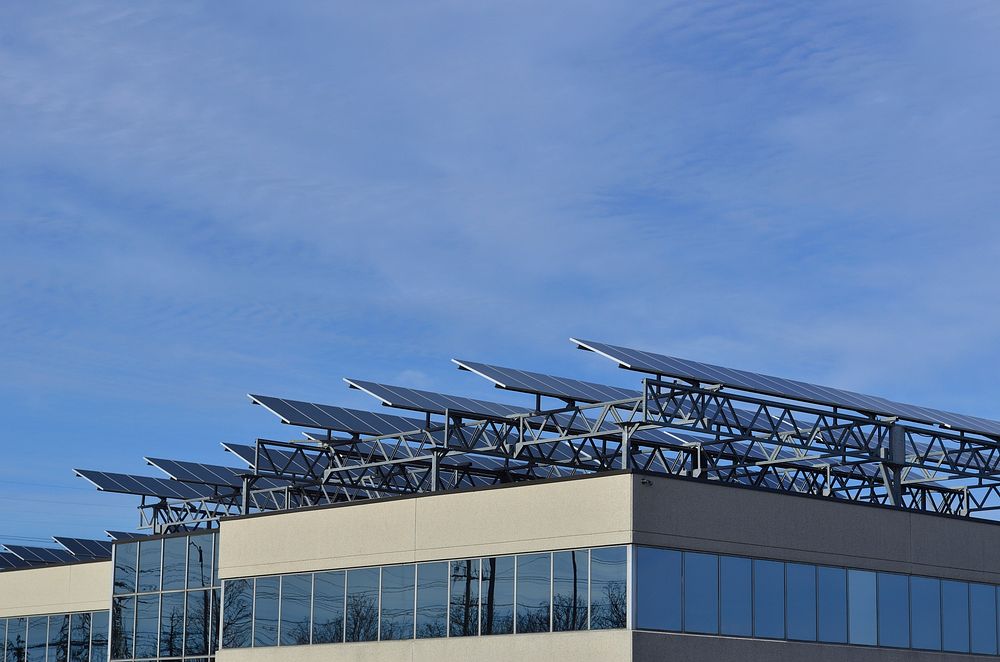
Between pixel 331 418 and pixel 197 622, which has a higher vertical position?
pixel 331 418

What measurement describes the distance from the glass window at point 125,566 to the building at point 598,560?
0.98 ft

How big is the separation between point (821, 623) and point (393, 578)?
11.4 m

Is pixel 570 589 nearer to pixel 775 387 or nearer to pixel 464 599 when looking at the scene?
pixel 464 599

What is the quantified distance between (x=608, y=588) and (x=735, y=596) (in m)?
3.41

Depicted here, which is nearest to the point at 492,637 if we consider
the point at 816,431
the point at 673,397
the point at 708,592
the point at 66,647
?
the point at 708,592

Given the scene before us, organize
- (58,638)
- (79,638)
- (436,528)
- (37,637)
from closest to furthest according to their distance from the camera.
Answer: (436,528), (79,638), (58,638), (37,637)

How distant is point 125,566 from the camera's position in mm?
51031

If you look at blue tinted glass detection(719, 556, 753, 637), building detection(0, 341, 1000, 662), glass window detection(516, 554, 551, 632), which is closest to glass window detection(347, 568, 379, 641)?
building detection(0, 341, 1000, 662)

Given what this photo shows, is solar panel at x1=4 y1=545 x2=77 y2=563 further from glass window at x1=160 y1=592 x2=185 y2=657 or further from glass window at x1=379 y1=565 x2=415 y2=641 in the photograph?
glass window at x1=379 y1=565 x2=415 y2=641

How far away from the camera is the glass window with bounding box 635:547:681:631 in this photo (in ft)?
111

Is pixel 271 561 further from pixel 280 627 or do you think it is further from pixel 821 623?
pixel 821 623

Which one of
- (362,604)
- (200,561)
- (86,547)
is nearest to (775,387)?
(362,604)

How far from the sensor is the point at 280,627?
1656 inches

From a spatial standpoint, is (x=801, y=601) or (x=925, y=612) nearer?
(x=801, y=601)
